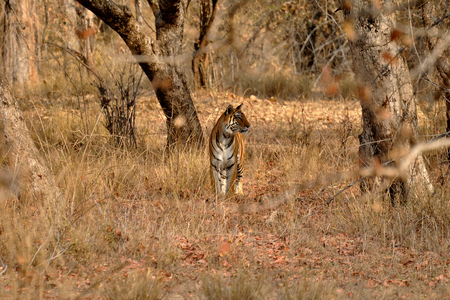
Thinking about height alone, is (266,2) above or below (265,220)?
above

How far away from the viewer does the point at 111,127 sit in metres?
6.79

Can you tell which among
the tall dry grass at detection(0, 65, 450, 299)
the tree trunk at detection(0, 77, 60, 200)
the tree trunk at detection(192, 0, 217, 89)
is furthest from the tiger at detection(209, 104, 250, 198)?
the tree trunk at detection(192, 0, 217, 89)

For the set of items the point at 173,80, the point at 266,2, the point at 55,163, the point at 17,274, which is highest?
the point at 266,2

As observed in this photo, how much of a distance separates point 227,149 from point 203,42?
4.26 meters

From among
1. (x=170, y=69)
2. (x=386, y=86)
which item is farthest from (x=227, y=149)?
(x=386, y=86)

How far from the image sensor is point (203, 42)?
1002 cm

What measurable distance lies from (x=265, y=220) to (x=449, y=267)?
1.68m

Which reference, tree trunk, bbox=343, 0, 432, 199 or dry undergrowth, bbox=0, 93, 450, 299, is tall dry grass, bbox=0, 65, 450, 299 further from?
tree trunk, bbox=343, 0, 432, 199

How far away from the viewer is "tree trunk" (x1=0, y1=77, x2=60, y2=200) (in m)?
4.64

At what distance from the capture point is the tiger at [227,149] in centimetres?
621

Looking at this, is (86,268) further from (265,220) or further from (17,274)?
(265,220)

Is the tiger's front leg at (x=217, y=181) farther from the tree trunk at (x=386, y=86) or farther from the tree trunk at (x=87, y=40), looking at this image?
the tree trunk at (x=87, y=40)

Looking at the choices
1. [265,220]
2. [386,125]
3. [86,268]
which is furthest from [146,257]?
[386,125]

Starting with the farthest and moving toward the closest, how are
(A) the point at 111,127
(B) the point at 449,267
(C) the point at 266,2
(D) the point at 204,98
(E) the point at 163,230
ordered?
(C) the point at 266,2, (D) the point at 204,98, (A) the point at 111,127, (E) the point at 163,230, (B) the point at 449,267
